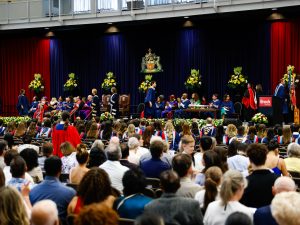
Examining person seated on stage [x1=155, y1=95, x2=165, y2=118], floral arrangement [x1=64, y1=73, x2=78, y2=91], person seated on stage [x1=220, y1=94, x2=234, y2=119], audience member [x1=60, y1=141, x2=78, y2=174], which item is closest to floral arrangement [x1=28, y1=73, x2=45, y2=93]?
floral arrangement [x1=64, y1=73, x2=78, y2=91]

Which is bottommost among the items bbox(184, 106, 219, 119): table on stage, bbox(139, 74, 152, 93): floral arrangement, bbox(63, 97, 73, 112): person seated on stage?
bbox(184, 106, 219, 119): table on stage

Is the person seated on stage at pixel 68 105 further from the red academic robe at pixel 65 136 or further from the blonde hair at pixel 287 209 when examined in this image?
the blonde hair at pixel 287 209

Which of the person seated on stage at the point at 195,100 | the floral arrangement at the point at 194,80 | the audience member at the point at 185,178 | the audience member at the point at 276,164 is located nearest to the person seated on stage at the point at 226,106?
the person seated on stage at the point at 195,100

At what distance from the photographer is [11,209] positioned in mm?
4176

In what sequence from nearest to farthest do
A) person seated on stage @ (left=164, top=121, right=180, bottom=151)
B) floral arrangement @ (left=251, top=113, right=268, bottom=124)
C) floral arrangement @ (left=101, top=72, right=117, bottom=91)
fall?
person seated on stage @ (left=164, top=121, right=180, bottom=151)
floral arrangement @ (left=251, top=113, right=268, bottom=124)
floral arrangement @ (left=101, top=72, right=117, bottom=91)

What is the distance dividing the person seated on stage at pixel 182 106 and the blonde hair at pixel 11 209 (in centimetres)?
1857

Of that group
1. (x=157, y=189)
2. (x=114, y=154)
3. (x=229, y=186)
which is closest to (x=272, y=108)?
(x=114, y=154)

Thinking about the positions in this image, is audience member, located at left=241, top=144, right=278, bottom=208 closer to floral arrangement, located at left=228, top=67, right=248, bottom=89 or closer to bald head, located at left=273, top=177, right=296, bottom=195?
bald head, located at left=273, top=177, right=296, bottom=195

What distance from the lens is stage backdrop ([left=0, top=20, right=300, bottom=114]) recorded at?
891 inches

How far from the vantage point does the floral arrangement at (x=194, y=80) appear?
78.8 ft

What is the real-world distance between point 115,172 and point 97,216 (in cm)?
376

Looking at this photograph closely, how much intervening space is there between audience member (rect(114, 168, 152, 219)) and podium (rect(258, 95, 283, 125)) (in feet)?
48.5

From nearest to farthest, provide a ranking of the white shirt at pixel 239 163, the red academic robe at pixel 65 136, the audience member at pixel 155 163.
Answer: the audience member at pixel 155 163, the white shirt at pixel 239 163, the red academic robe at pixel 65 136

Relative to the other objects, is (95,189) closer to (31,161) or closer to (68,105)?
(31,161)
